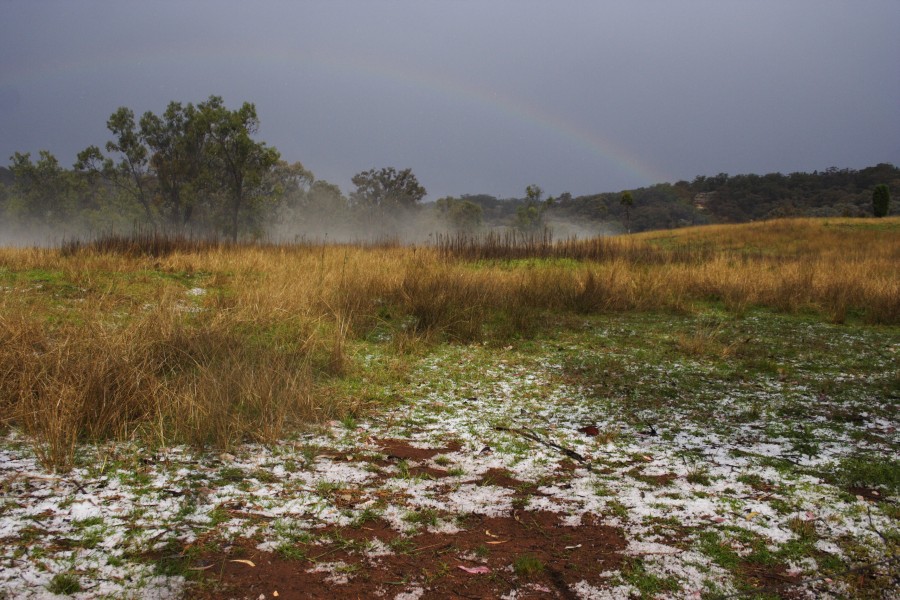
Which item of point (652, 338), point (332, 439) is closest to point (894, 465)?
point (332, 439)

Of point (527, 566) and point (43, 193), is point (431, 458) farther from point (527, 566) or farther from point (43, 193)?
point (43, 193)

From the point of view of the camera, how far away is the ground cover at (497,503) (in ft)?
7.09

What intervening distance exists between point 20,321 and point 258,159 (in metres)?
38.8

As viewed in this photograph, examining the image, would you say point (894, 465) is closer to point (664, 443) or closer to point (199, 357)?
point (664, 443)

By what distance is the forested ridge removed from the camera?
4094 centimetres

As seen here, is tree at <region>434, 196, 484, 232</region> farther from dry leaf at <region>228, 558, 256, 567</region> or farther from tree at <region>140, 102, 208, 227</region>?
dry leaf at <region>228, 558, 256, 567</region>

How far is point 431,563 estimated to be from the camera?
2.30 metres

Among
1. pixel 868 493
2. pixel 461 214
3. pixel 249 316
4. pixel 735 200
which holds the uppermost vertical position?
pixel 735 200

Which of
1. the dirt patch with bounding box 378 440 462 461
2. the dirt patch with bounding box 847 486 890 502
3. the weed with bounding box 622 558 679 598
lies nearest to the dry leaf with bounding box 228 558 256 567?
the dirt patch with bounding box 378 440 462 461

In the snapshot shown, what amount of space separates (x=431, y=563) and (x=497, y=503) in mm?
672

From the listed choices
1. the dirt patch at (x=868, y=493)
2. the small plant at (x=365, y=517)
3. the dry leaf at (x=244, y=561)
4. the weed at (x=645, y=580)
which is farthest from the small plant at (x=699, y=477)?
the dry leaf at (x=244, y=561)

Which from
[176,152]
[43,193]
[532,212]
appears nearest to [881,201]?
[532,212]

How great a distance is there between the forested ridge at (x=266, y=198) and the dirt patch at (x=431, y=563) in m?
16.2

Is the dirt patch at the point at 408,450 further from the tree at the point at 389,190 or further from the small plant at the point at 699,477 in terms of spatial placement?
the tree at the point at 389,190
